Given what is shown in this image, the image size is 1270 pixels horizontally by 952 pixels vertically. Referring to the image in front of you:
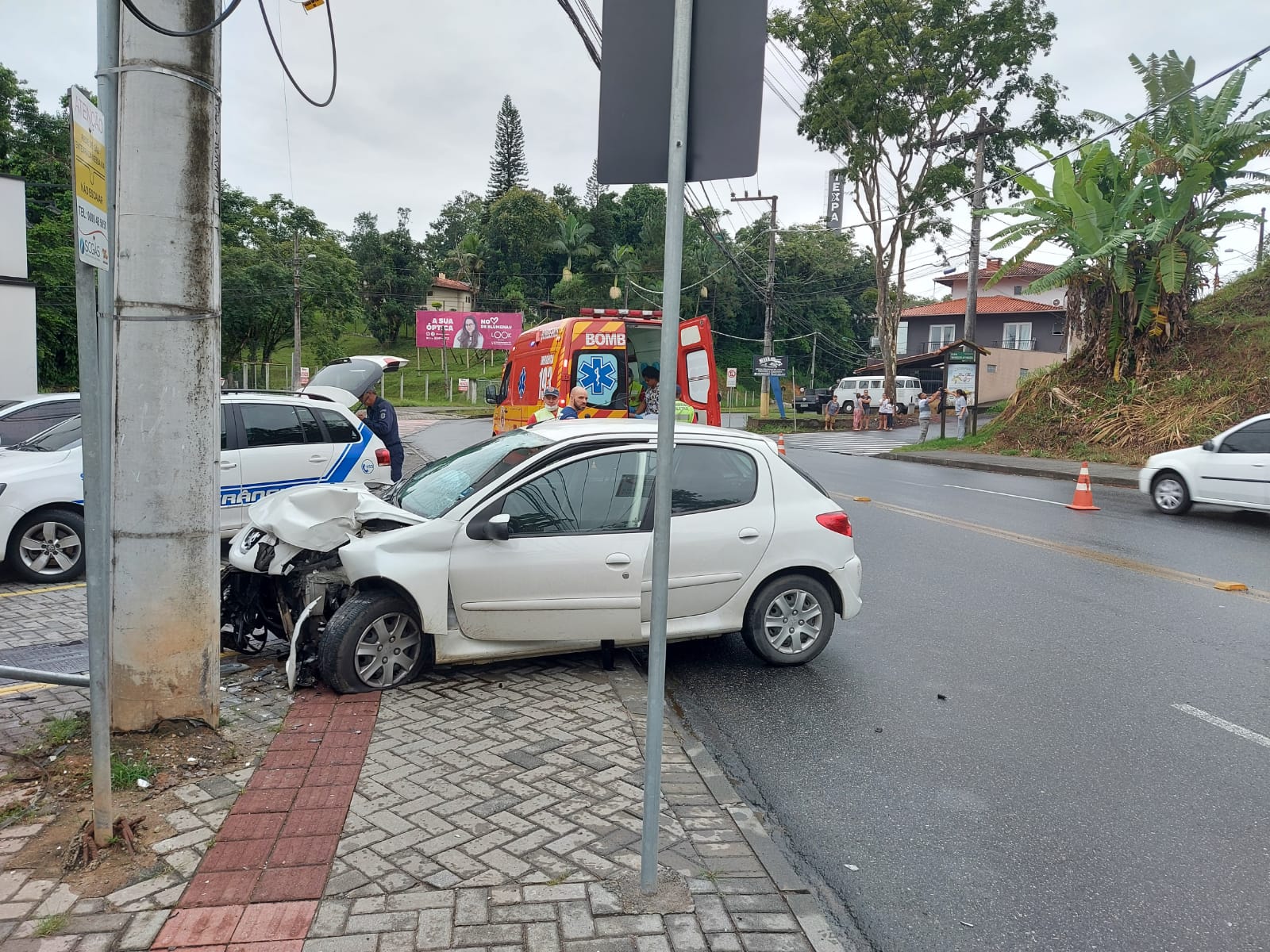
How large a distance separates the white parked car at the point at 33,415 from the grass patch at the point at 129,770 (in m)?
5.83

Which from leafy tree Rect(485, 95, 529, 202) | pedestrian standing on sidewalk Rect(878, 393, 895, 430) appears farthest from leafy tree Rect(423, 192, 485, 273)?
pedestrian standing on sidewalk Rect(878, 393, 895, 430)

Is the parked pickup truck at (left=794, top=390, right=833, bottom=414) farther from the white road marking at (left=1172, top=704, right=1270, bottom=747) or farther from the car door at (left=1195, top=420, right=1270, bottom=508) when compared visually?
the white road marking at (left=1172, top=704, right=1270, bottom=747)

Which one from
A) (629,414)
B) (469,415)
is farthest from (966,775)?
(469,415)

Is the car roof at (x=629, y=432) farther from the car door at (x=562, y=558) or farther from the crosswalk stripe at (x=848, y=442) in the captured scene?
the crosswalk stripe at (x=848, y=442)

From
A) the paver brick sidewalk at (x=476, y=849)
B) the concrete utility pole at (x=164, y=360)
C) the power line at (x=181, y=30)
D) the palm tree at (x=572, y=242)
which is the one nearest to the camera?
the paver brick sidewalk at (x=476, y=849)

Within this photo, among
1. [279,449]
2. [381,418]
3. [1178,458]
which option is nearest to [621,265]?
[1178,458]

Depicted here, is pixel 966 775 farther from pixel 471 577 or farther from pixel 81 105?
pixel 81 105

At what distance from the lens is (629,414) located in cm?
1241

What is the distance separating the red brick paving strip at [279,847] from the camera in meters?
2.94

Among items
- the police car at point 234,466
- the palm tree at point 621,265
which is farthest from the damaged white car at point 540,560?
the palm tree at point 621,265

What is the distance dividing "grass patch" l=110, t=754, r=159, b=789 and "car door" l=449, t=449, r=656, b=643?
1.71m

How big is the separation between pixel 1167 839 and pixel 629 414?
9.16 m

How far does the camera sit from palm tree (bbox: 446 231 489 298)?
2672 inches

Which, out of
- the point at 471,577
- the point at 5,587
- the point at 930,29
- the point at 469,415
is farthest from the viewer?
the point at 469,415
